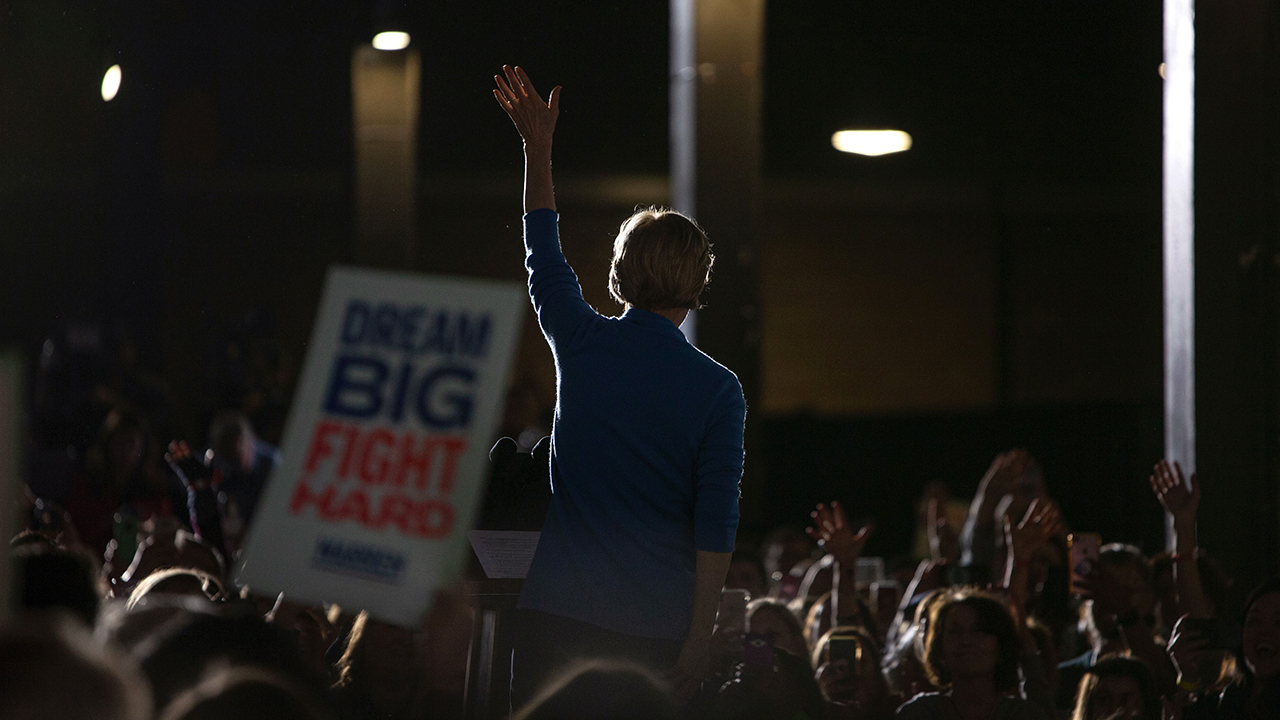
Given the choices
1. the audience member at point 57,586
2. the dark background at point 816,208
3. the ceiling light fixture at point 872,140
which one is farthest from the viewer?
the ceiling light fixture at point 872,140

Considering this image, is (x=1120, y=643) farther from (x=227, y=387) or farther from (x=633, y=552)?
(x=227, y=387)

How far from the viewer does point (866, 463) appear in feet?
49.6

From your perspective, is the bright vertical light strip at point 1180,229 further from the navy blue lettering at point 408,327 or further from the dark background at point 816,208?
the navy blue lettering at point 408,327

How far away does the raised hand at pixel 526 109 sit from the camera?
2.66 meters

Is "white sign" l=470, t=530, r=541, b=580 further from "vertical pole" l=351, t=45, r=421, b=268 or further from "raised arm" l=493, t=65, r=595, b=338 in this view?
"vertical pole" l=351, t=45, r=421, b=268

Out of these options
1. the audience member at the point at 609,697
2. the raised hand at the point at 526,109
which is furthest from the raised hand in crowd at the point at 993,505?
the audience member at the point at 609,697

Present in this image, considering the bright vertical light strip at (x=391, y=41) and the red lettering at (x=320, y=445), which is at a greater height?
the bright vertical light strip at (x=391, y=41)

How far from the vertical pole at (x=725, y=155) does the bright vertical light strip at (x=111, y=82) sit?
9.03 ft

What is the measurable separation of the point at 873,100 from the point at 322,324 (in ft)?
43.5

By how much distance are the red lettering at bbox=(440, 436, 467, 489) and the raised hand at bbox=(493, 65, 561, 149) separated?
38.6 inches

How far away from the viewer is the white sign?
246 cm

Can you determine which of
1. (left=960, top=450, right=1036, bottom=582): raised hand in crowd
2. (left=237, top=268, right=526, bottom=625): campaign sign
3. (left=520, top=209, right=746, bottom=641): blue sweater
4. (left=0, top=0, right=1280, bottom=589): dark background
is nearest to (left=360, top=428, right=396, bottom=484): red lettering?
(left=237, top=268, right=526, bottom=625): campaign sign

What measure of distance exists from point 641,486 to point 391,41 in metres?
8.96

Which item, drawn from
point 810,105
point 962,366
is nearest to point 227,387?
point 810,105
